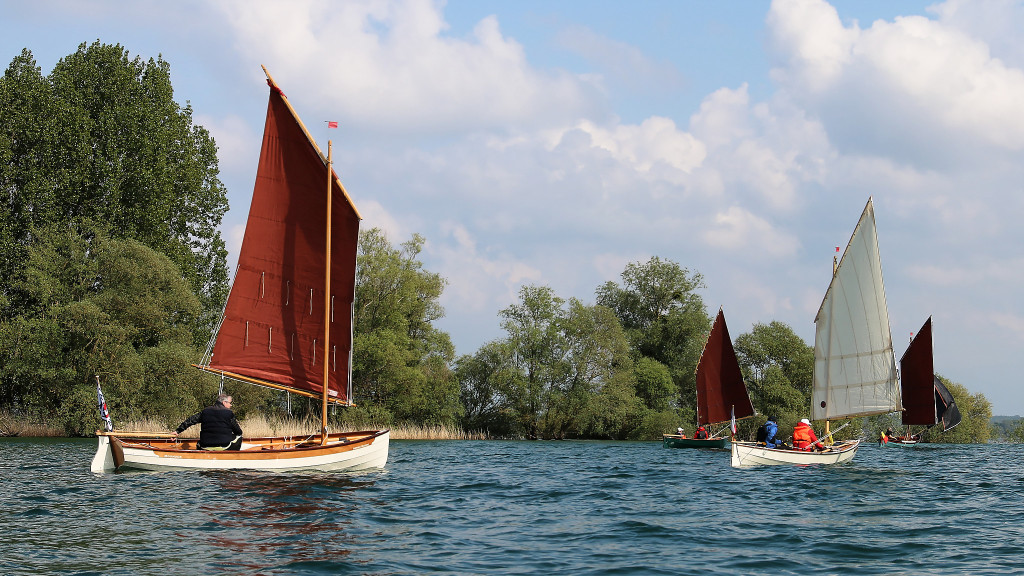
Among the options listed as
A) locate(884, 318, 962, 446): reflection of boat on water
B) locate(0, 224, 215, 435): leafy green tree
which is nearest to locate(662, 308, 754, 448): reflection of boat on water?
locate(884, 318, 962, 446): reflection of boat on water

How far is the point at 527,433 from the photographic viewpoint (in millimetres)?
72812

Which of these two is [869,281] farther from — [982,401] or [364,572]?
[982,401]

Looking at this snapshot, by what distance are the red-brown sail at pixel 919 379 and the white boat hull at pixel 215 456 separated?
3834 centimetres

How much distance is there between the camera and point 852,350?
30.2 metres

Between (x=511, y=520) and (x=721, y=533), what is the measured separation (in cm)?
384

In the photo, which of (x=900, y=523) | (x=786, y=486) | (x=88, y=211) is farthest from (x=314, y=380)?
(x=88, y=211)

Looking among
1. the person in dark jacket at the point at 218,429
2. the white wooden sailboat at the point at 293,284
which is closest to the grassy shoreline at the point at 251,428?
the white wooden sailboat at the point at 293,284

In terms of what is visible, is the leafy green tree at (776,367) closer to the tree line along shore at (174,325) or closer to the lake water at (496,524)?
the tree line along shore at (174,325)

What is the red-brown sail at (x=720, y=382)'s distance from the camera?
160 ft

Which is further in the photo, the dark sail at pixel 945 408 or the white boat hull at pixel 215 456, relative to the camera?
the dark sail at pixel 945 408

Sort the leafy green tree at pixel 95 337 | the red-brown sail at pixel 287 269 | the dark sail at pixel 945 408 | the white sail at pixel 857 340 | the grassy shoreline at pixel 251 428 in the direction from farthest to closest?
the dark sail at pixel 945 408 → the leafy green tree at pixel 95 337 → the grassy shoreline at pixel 251 428 → the white sail at pixel 857 340 → the red-brown sail at pixel 287 269

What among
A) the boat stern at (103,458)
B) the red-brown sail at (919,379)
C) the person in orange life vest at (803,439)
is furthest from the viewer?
the red-brown sail at (919,379)

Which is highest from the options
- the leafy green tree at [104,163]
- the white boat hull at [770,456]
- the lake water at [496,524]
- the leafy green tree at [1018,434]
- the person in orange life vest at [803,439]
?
the leafy green tree at [104,163]

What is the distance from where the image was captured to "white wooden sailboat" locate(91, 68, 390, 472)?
2416 cm
